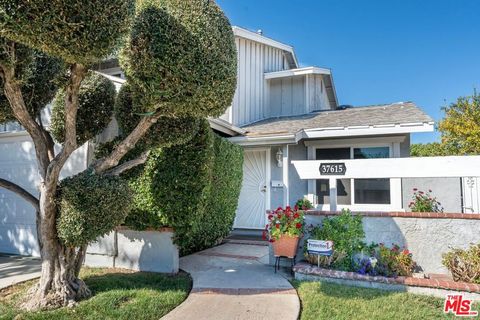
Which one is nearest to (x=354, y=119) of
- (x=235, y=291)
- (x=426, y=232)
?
(x=426, y=232)

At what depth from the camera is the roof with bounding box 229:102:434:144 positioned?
25.5ft

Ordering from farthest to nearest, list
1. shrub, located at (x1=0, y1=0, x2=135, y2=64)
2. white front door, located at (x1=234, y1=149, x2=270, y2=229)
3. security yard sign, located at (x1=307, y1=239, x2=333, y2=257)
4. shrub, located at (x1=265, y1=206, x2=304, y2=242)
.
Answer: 1. white front door, located at (x1=234, y1=149, x2=270, y2=229)
2. shrub, located at (x1=265, y1=206, x2=304, y2=242)
3. security yard sign, located at (x1=307, y1=239, x2=333, y2=257)
4. shrub, located at (x1=0, y1=0, x2=135, y2=64)

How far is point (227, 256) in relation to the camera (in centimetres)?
685

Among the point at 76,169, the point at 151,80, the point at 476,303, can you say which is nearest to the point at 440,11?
the point at 476,303

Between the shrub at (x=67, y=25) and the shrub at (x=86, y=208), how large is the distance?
164cm

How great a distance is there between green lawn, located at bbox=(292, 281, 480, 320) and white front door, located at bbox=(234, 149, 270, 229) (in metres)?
4.86

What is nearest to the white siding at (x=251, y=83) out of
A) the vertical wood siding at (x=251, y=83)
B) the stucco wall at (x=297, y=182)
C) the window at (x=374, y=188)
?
the vertical wood siding at (x=251, y=83)

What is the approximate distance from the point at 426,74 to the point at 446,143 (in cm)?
445

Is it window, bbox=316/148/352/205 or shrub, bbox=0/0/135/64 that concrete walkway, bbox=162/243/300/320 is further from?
shrub, bbox=0/0/135/64

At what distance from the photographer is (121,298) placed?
444cm

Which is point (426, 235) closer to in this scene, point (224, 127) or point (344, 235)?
point (344, 235)

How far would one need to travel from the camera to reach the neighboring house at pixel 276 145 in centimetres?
768

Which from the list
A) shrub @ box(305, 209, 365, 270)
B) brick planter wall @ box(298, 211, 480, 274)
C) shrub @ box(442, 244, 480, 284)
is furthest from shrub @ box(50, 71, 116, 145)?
shrub @ box(442, 244, 480, 284)

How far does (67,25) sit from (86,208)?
7.31 feet
